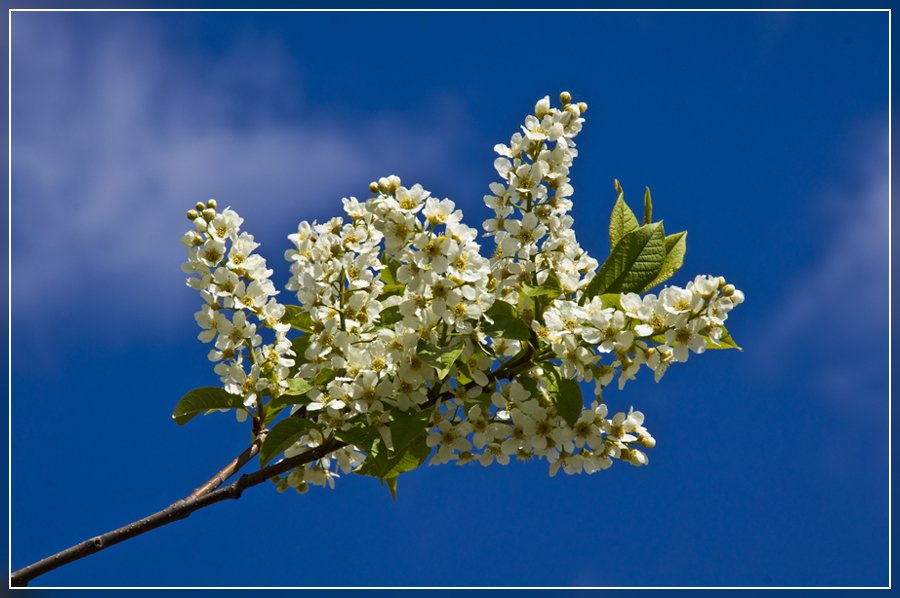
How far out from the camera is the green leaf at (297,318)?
2391 mm

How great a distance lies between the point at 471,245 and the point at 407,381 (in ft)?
1.11

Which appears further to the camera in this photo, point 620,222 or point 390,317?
point 620,222

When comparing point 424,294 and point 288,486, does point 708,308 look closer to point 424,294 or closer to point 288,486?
point 424,294

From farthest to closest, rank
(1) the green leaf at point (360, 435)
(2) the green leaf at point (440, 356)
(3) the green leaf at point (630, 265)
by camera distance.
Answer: (3) the green leaf at point (630, 265), (1) the green leaf at point (360, 435), (2) the green leaf at point (440, 356)

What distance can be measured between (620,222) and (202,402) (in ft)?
3.79

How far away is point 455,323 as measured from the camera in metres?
2.12

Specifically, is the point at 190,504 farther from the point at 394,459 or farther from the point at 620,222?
the point at 620,222

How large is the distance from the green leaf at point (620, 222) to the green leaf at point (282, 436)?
88cm

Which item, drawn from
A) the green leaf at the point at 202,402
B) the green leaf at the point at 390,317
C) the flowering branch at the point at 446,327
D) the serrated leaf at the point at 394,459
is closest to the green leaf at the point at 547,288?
the flowering branch at the point at 446,327

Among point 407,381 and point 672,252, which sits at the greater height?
point 672,252

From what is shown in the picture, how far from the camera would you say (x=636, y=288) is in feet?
7.43

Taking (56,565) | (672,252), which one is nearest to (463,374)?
(672,252)

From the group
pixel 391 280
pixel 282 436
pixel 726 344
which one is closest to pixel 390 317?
pixel 391 280

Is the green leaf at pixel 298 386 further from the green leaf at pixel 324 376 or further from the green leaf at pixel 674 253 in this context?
the green leaf at pixel 674 253
